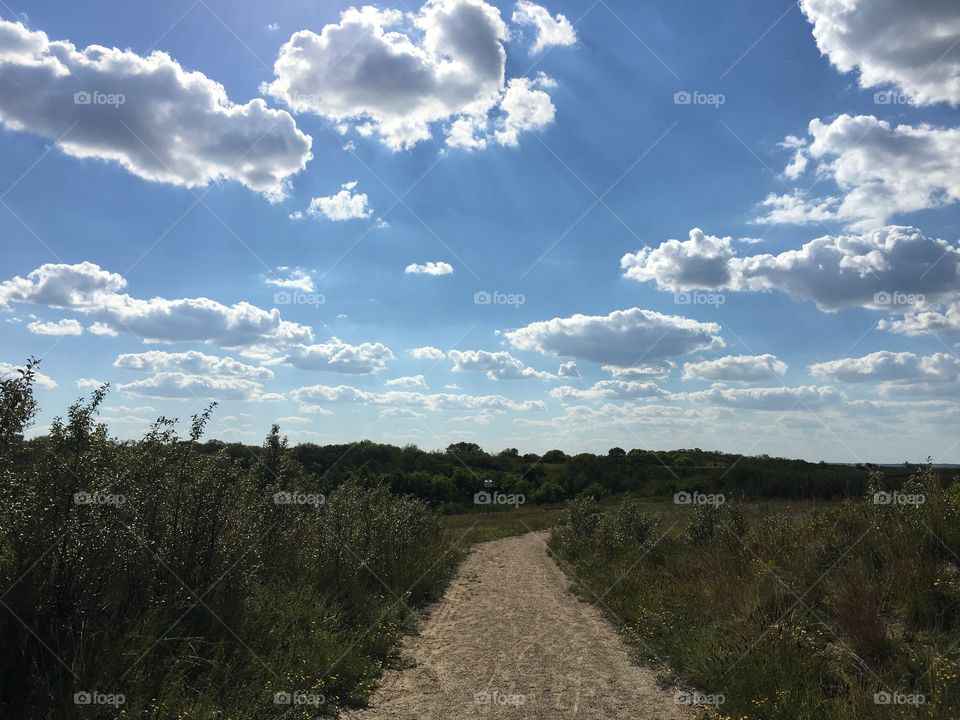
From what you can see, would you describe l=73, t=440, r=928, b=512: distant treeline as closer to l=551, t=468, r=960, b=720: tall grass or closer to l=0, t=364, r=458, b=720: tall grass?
l=551, t=468, r=960, b=720: tall grass

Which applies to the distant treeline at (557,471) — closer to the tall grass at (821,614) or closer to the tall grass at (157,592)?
the tall grass at (821,614)

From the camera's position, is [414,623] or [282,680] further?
[414,623]

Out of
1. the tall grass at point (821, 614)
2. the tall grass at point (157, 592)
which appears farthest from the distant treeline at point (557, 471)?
the tall grass at point (157, 592)

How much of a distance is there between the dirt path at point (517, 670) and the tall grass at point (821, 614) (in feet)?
1.89

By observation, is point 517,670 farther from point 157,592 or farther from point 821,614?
point 157,592

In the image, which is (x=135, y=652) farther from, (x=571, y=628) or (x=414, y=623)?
(x=571, y=628)

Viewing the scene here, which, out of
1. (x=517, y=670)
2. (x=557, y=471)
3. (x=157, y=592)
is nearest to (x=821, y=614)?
(x=517, y=670)

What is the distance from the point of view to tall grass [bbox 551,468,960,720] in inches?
227

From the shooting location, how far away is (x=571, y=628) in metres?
10.6

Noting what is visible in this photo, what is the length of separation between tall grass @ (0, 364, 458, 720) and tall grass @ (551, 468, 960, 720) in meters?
4.12

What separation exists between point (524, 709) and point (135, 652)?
389 centimetres

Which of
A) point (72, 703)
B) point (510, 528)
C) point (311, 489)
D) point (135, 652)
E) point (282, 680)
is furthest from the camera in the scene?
point (510, 528)

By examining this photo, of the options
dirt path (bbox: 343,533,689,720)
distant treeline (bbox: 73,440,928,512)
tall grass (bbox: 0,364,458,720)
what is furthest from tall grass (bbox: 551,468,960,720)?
distant treeline (bbox: 73,440,928,512)

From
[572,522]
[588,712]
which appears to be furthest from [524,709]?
[572,522]
